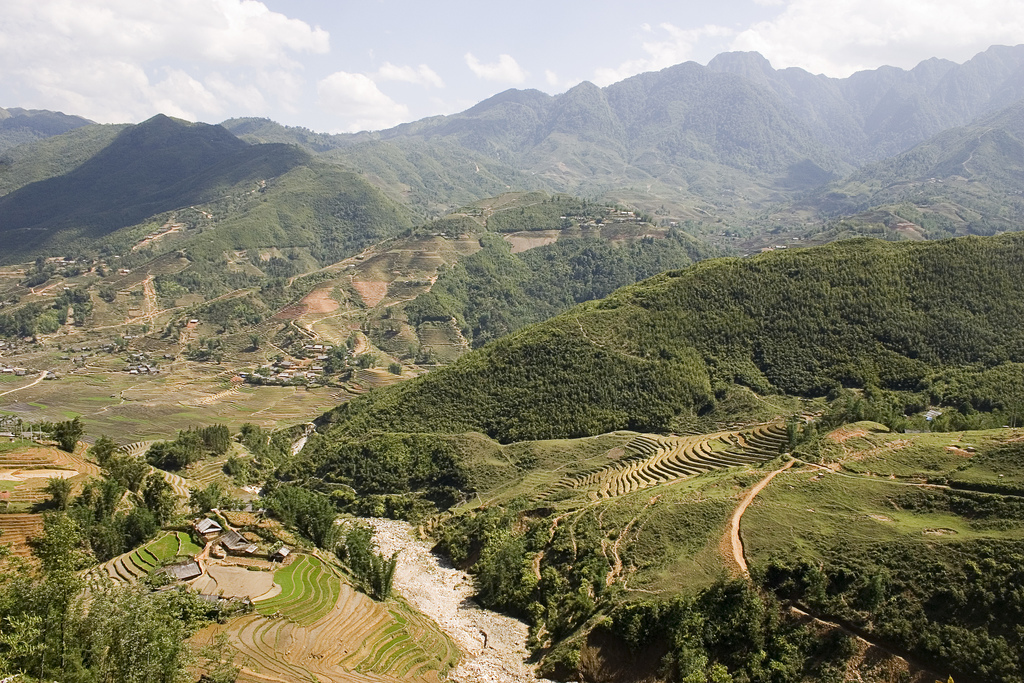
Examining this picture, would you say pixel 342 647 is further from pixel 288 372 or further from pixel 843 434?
pixel 288 372

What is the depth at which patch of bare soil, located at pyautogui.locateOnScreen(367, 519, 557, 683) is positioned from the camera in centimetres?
3341

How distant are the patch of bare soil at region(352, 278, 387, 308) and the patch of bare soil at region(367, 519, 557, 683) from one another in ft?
297

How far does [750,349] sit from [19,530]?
6332 centimetres

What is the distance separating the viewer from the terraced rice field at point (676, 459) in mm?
50531

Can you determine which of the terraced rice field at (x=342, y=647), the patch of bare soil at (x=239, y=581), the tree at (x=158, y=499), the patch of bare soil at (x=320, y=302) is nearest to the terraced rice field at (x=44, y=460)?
the tree at (x=158, y=499)

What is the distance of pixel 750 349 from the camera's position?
71.4 meters

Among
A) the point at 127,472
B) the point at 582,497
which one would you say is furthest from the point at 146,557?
the point at 582,497

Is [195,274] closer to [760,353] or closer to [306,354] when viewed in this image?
[306,354]

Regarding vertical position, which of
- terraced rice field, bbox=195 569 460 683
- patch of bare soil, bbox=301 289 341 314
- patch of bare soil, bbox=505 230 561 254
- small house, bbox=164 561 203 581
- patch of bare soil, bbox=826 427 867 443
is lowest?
terraced rice field, bbox=195 569 460 683

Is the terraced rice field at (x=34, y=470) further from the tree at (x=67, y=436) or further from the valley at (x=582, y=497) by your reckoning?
the tree at (x=67, y=436)

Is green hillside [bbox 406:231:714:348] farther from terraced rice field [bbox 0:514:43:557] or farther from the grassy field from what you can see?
the grassy field

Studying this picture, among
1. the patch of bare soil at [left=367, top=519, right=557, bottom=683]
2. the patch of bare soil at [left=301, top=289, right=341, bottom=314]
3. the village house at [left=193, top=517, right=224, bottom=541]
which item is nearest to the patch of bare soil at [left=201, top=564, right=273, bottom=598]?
the village house at [left=193, top=517, right=224, bottom=541]

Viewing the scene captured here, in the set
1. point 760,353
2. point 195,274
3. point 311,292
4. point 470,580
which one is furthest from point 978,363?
point 195,274

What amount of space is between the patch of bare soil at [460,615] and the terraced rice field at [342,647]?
49.9 inches
